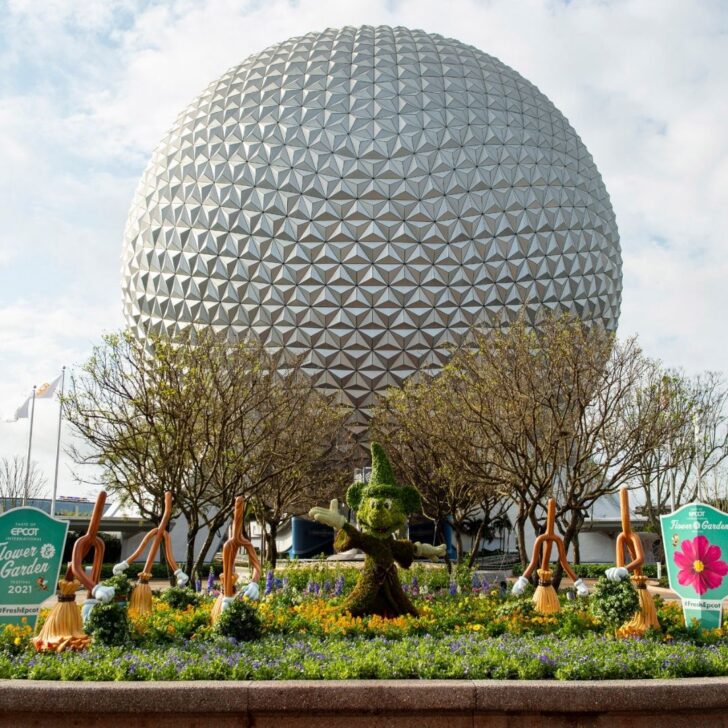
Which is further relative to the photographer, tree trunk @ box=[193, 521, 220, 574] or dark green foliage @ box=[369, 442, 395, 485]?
tree trunk @ box=[193, 521, 220, 574]

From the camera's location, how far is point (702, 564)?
9047 mm

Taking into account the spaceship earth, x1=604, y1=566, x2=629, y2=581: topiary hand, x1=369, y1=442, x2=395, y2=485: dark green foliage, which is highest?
the spaceship earth

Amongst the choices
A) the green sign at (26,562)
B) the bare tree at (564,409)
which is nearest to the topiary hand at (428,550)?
the green sign at (26,562)

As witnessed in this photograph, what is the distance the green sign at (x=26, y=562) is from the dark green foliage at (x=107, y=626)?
0.89 meters

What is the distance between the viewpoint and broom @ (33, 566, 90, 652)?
315 inches

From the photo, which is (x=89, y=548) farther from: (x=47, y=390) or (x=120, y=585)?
(x=47, y=390)

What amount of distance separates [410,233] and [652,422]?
601 inches

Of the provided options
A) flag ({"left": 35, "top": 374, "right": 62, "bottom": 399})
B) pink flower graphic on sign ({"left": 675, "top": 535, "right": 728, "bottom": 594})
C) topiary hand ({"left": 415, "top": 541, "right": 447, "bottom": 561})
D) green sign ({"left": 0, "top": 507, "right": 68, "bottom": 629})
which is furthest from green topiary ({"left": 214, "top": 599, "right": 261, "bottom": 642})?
flag ({"left": 35, "top": 374, "right": 62, "bottom": 399})

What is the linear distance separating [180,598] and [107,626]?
4.09m

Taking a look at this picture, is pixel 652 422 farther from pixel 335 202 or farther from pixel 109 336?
pixel 335 202

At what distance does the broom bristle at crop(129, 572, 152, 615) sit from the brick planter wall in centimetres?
473

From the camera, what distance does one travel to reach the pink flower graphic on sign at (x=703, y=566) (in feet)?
29.5

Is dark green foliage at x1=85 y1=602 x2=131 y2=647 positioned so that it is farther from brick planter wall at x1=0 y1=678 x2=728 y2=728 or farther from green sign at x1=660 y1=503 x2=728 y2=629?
green sign at x1=660 y1=503 x2=728 y2=629

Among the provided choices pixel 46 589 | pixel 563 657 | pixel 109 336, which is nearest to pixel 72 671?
pixel 46 589
